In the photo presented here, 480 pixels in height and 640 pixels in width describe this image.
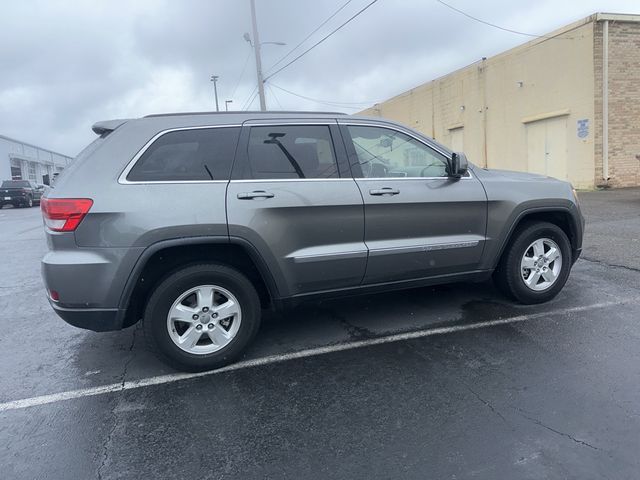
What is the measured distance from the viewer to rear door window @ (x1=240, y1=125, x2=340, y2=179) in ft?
12.5

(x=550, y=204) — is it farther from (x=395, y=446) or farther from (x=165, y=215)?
(x=165, y=215)

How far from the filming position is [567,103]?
16.4 m

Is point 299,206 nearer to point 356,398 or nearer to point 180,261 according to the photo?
point 180,261

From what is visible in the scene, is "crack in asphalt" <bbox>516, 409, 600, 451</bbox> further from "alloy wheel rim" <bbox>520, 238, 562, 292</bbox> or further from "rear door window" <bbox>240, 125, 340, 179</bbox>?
"rear door window" <bbox>240, 125, 340, 179</bbox>

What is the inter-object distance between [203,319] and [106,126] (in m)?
1.68

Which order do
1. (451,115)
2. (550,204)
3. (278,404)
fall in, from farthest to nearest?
(451,115), (550,204), (278,404)

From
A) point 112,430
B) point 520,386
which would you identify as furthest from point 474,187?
point 112,430

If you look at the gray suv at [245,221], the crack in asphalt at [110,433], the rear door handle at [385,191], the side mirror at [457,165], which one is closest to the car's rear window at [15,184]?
the gray suv at [245,221]

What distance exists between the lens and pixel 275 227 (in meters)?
3.69

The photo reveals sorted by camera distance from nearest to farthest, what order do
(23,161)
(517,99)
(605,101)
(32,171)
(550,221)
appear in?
(550,221) < (605,101) < (517,99) < (23,161) < (32,171)

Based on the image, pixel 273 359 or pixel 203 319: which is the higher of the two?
pixel 203 319

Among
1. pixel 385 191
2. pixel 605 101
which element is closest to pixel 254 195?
pixel 385 191

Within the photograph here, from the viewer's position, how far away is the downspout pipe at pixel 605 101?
15.0 m

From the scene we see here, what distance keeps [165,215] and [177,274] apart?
442mm
